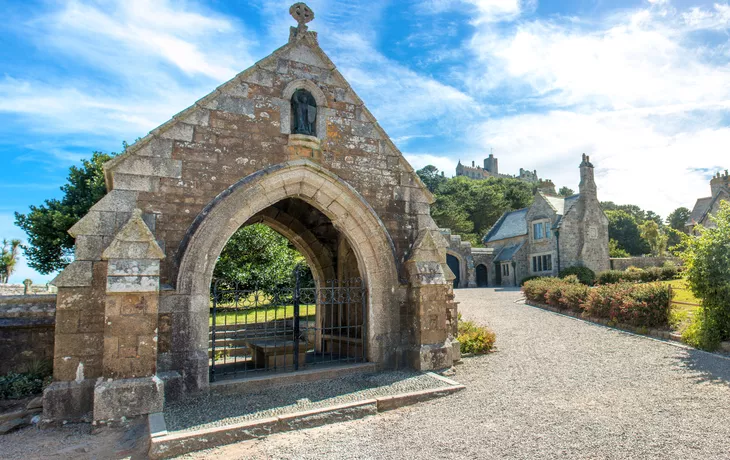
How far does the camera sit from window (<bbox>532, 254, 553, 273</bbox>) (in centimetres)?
2941

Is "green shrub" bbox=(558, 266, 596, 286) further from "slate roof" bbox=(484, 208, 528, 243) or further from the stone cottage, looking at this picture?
"slate roof" bbox=(484, 208, 528, 243)

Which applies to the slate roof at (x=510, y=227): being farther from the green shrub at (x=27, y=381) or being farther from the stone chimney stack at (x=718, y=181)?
the green shrub at (x=27, y=381)

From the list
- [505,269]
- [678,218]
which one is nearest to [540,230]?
[505,269]

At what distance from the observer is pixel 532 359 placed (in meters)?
8.74

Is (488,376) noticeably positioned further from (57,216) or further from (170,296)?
(57,216)

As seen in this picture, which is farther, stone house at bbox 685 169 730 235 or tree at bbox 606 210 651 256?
tree at bbox 606 210 651 256

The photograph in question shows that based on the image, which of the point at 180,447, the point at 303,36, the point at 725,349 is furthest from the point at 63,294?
the point at 725,349

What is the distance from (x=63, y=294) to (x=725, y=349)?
38.4 ft

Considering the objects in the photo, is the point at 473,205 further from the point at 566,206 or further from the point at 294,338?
the point at 294,338

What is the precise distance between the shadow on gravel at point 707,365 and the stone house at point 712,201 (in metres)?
18.6

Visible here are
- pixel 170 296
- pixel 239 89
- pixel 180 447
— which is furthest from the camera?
pixel 239 89

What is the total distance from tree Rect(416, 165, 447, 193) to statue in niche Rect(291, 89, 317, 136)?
176 feet

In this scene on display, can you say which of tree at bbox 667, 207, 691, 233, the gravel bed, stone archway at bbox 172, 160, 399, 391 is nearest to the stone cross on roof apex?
stone archway at bbox 172, 160, 399, 391

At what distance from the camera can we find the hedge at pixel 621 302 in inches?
432
